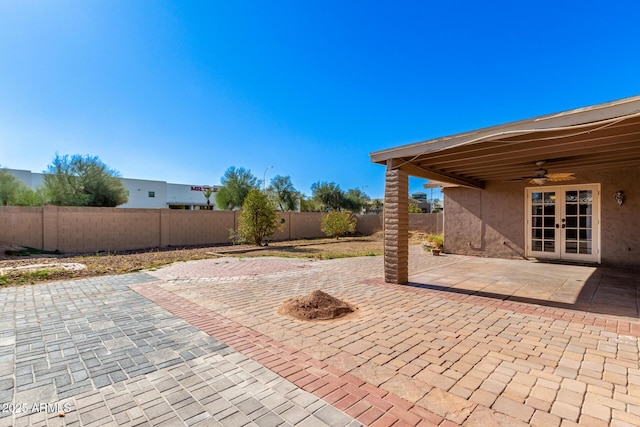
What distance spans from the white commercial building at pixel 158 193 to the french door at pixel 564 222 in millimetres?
35888

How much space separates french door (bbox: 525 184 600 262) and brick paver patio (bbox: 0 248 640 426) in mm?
3525

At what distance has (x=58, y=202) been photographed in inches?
680

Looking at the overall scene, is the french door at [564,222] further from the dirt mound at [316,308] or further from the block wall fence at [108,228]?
the block wall fence at [108,228]

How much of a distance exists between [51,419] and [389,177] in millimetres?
5752

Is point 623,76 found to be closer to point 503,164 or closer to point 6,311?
point 503,164

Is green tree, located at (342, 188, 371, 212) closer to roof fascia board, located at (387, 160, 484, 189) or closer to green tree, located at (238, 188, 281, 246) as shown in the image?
green tree, located at (238, 188, 281, 246)

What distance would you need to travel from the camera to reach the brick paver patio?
2.11 meters

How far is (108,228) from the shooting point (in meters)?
13.6

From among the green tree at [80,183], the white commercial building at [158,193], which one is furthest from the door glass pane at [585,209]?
the white commercial building at [158,193]

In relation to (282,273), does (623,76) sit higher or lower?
higher

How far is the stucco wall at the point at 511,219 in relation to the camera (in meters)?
7.86

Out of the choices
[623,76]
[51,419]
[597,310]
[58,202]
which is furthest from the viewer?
[58,202]

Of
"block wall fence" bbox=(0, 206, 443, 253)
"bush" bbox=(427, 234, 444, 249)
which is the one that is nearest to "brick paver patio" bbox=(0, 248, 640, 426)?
"bush" bbox=(427, 234, 444, 249)

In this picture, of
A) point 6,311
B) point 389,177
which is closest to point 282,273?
point 389,177
